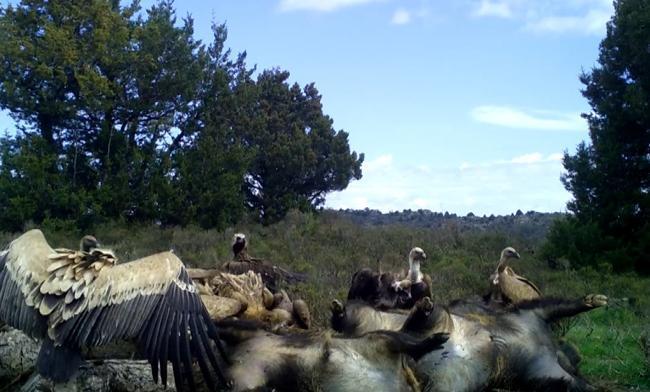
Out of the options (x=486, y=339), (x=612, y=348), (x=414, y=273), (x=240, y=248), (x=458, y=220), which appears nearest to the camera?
(x=486, y=339)

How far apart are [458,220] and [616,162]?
22105mm

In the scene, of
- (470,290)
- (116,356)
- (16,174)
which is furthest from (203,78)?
(116,356)

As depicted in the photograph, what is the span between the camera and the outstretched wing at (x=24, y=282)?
5.52 meters

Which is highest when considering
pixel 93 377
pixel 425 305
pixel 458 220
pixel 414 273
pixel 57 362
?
pixel 458 220

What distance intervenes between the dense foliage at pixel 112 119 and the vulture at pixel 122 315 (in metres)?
17.4

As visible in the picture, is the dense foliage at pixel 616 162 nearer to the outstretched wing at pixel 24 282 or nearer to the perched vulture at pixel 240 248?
the perched vulture at pixel 240 248

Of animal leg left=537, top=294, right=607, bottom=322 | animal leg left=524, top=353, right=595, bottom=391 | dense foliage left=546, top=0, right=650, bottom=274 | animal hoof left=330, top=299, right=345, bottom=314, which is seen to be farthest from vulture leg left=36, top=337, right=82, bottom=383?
dense foliage left=546, top=0, right=650, bottom=274

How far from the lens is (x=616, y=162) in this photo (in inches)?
814

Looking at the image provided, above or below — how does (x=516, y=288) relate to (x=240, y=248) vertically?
below

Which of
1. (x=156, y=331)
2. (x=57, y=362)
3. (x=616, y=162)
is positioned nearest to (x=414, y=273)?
(x=156, y=331)

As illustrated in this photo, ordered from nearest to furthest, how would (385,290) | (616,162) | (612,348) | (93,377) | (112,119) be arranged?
1. (93,377)
2. (385,290)
3. (612,348)
4. (616,162)
5. (112,119)

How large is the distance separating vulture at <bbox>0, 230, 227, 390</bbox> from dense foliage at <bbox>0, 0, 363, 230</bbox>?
17.4 m

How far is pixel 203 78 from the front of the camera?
27.7 meters

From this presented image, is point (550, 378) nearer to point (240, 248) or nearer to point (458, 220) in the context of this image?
point (240, 248)
